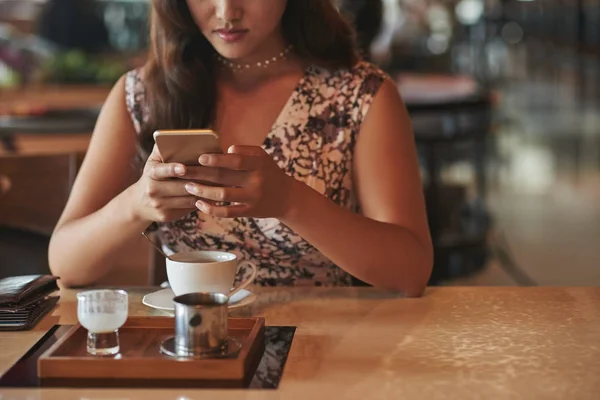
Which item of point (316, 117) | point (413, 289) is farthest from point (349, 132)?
point (413, 289)

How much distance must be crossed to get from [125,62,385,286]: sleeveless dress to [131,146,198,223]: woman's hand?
31 centimetres

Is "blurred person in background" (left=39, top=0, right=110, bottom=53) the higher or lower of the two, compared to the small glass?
higher

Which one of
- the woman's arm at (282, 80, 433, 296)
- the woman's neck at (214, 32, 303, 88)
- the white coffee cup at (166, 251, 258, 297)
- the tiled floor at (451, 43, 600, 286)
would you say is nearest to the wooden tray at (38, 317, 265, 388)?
the white coffee cup at (166, 251, 258, 297)

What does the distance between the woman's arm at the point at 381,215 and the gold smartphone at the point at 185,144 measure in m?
0.24

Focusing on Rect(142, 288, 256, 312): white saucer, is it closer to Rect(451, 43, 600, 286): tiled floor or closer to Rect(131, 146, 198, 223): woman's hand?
Rect(131, 146, 198, 223): woman's hand

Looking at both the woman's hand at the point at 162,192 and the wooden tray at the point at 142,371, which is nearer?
the wooden tray at the point at 142,371

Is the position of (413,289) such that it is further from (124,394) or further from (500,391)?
(124,394)

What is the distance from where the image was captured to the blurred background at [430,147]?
7.41 ft

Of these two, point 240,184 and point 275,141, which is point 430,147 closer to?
point 275,141

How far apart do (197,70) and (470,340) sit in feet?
2.98

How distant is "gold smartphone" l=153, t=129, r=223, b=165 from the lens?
1.34m

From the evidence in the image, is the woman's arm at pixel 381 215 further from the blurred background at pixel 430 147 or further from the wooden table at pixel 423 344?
the blurred background at pixel 430 147

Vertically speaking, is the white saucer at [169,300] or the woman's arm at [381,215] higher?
the woman's arm at [381,215]

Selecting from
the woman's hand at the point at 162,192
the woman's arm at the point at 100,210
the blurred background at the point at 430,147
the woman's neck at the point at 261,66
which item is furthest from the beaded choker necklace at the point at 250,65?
the woman's hand at the point at 162,192
